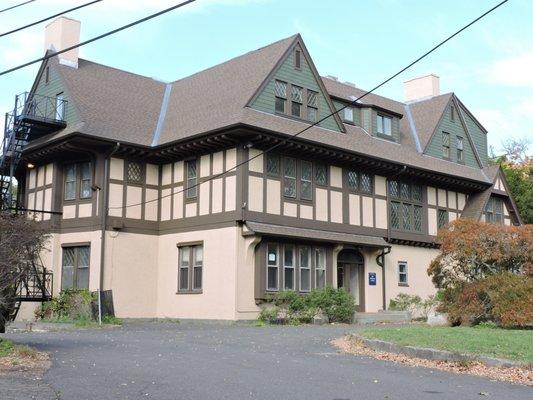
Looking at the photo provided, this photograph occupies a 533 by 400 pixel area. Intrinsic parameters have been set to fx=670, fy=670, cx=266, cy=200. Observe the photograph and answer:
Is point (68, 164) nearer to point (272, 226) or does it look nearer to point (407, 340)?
point (272, 226)

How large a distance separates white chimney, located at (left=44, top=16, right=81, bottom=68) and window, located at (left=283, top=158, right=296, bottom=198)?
32.4 ft

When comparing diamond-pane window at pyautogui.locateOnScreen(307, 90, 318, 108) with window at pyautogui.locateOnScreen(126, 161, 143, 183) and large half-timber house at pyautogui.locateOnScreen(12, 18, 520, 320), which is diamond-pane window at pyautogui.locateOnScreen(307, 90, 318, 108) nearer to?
large half-timber house at pyautogui.locateOnScreen(12, 18, 520, 320)

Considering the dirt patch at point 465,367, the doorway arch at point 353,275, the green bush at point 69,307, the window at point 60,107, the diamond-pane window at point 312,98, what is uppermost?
the diamond-pane window at point 312,98

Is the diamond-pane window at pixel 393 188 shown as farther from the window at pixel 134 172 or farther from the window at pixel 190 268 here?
the window at pixel 134 172

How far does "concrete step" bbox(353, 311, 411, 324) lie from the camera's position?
25.2 metres

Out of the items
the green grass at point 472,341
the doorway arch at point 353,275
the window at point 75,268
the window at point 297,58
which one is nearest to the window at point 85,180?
the window at point 75,268

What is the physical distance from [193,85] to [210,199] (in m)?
7.12

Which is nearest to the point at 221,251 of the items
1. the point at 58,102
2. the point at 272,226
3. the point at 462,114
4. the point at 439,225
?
the point at 272,226

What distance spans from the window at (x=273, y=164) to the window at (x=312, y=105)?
285 cm

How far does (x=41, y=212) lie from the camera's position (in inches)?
1009

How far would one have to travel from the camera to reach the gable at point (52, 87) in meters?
25.6

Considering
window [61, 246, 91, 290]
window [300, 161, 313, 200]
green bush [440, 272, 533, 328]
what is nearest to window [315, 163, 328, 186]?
window [300, 161, 313, 200]

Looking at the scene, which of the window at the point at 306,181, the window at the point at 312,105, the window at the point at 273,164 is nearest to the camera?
the window at the point at 273,164

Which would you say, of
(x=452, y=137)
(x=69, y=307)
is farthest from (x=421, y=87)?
(x=69, y=307)
